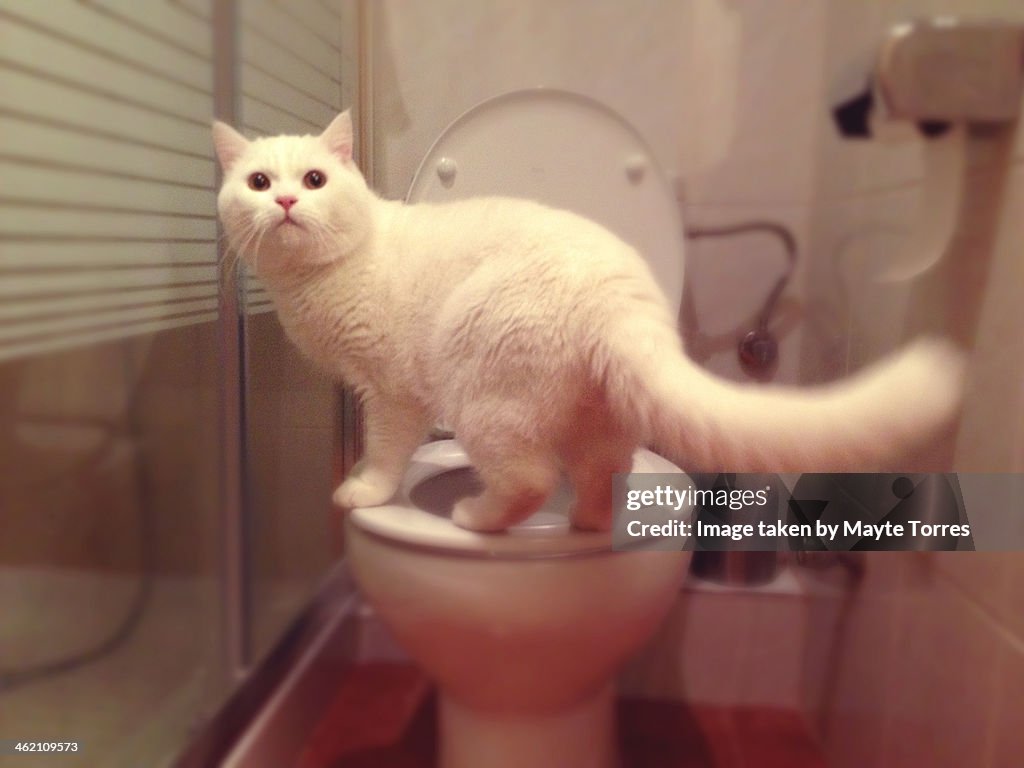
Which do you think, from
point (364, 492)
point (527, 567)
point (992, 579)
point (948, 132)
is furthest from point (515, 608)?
point (948, 132)

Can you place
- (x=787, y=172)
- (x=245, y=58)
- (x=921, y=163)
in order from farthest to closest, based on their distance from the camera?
(x=245, y=58) < (x=787, y=172) < (x=921, y=163)

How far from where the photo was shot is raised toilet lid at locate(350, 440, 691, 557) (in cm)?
62

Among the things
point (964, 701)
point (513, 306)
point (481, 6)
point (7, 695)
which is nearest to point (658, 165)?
point (481, 6)

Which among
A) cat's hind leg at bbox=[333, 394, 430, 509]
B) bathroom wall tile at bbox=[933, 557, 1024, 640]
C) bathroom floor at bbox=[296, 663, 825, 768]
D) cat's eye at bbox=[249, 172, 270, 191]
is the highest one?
cat's eye at bbox=[249, 172, 270, 191]

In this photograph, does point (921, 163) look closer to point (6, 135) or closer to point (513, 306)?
point (513, 306)

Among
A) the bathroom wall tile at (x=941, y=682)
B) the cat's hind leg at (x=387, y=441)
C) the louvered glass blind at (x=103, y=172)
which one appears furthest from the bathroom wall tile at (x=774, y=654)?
the louvered glass blind at (x=103, y=172)

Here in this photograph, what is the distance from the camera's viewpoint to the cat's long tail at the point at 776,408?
0.46m

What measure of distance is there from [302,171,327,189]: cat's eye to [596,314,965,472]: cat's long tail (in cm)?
37

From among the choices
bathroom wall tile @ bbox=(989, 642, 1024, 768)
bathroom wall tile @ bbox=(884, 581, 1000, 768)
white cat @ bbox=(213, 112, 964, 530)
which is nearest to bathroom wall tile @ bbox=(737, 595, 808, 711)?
bathroom wall tile @ bbox=(884, 581, 1000, 768)

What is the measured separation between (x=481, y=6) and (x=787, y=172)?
435 millimetres

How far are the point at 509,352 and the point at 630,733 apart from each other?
0.65m

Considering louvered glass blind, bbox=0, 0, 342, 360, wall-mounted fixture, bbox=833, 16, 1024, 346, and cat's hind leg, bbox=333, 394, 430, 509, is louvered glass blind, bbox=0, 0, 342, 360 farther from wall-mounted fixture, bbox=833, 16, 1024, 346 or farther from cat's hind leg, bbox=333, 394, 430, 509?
wall-mounted fixture, bbox=833, 16, 1024, 346

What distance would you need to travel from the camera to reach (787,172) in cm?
70

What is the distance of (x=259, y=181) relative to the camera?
2.33ft
